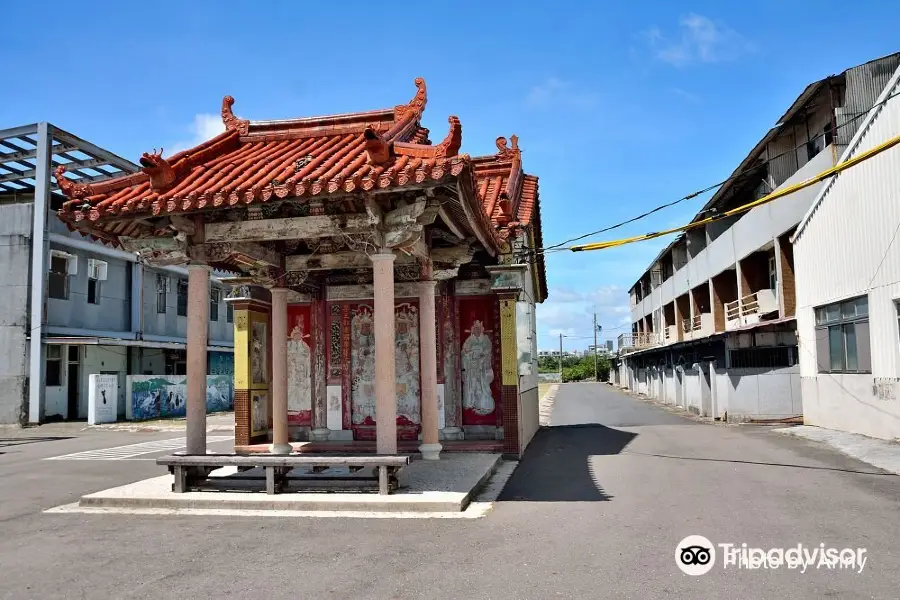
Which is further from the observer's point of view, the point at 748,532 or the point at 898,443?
the point at 898,443

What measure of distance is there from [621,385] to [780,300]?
40.8 meters

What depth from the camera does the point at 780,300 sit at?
23109 mm

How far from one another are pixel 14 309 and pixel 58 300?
1.52 m

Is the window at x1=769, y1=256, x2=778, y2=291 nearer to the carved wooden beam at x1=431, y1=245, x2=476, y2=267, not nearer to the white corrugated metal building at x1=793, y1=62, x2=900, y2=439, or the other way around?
the white corrugated metal building at x1=793, y1=62, x2=900, y2=439

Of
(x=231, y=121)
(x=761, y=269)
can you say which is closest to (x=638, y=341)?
(x=761, y=269)

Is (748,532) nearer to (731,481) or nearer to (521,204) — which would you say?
(731,481)

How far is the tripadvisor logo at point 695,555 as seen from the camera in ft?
18.6

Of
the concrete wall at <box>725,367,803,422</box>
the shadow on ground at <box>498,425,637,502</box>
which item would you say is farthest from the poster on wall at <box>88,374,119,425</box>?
the concrete wall at <box>725,367,803,422</box>

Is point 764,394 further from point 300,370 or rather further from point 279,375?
point 279,375

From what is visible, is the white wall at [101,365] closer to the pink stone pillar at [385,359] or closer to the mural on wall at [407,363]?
the mural on wall at [407,363]

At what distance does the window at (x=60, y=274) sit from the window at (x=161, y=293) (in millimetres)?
5153

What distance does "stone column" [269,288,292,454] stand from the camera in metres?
12.5

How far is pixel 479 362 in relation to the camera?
44.3ft

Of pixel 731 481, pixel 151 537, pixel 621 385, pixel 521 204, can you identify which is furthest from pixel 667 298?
pixel 151 537
